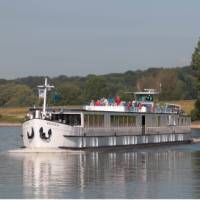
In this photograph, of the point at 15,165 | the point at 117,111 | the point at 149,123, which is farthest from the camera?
the point at 149,123

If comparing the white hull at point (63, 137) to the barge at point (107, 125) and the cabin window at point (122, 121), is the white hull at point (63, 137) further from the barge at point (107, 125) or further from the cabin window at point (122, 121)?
the cabin window at point (122, 121)

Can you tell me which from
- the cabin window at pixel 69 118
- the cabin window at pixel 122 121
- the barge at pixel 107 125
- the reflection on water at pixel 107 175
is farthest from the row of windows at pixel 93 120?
the reflection on water at pixel 107 175

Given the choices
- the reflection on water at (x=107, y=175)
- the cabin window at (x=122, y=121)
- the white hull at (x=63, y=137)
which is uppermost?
the cabin window at (x=122, y=121)

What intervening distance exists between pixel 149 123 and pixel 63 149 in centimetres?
1806

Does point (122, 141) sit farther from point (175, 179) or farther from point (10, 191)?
point (10, 191)

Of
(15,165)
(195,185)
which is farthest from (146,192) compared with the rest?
(15,165)

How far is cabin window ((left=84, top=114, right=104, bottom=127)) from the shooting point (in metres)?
76.4

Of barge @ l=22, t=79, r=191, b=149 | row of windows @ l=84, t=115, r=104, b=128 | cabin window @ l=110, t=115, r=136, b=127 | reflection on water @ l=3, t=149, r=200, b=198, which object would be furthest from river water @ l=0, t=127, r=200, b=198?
cabin window @ l=110, t=115, r=136, b=127

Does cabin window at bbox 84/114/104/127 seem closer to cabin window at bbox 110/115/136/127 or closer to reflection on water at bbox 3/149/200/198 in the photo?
cabin window at bbox 110/115/136/127

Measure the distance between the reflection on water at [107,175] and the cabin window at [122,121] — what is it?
4.72 meters

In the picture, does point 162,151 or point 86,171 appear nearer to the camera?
point 86,171

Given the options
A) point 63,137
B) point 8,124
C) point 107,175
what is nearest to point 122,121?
point 63,137

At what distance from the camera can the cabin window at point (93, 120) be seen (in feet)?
251

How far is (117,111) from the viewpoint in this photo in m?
81.9
